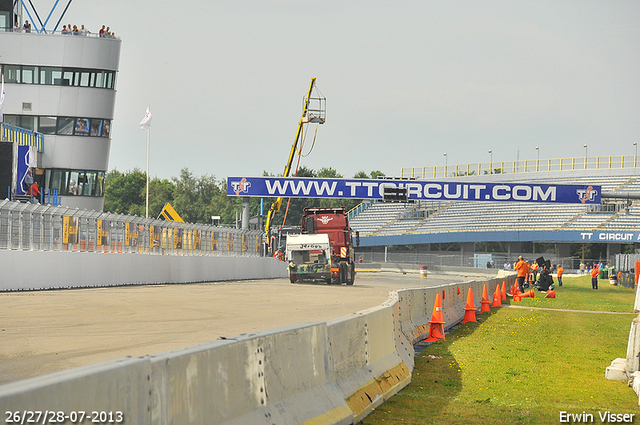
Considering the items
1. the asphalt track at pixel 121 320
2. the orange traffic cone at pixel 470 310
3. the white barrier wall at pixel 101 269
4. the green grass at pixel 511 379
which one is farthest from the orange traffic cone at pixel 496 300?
the white barrier wall at pixel 101 269

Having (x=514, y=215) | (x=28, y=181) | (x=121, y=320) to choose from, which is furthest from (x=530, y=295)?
(x=514, y=215)

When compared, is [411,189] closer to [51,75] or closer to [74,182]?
[74,182]

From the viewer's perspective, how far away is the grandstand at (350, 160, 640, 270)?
7462 cm

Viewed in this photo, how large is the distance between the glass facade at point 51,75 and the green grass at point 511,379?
3982cm

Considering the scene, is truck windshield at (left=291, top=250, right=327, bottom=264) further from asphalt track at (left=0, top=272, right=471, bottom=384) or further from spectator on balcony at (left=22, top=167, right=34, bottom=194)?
spectator on balcony at (left=22, top=167, right=34, bottom=194)

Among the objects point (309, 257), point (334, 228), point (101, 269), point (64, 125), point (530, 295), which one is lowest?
point (530, 295)

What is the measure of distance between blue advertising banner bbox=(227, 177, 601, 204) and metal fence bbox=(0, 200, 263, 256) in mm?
14544

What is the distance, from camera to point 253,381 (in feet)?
18.2

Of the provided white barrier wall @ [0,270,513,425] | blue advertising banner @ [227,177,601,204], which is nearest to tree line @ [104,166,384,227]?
blue advertising banner @ [227,177,601,204]

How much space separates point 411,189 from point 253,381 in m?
50.8

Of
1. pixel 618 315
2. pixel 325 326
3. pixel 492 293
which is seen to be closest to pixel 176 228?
pixel 492 293

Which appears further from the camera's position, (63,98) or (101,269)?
(63,98)

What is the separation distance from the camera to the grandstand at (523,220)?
74.6 metres

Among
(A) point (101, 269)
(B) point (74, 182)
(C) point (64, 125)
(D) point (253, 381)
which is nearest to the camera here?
(D) point (253, 381)
